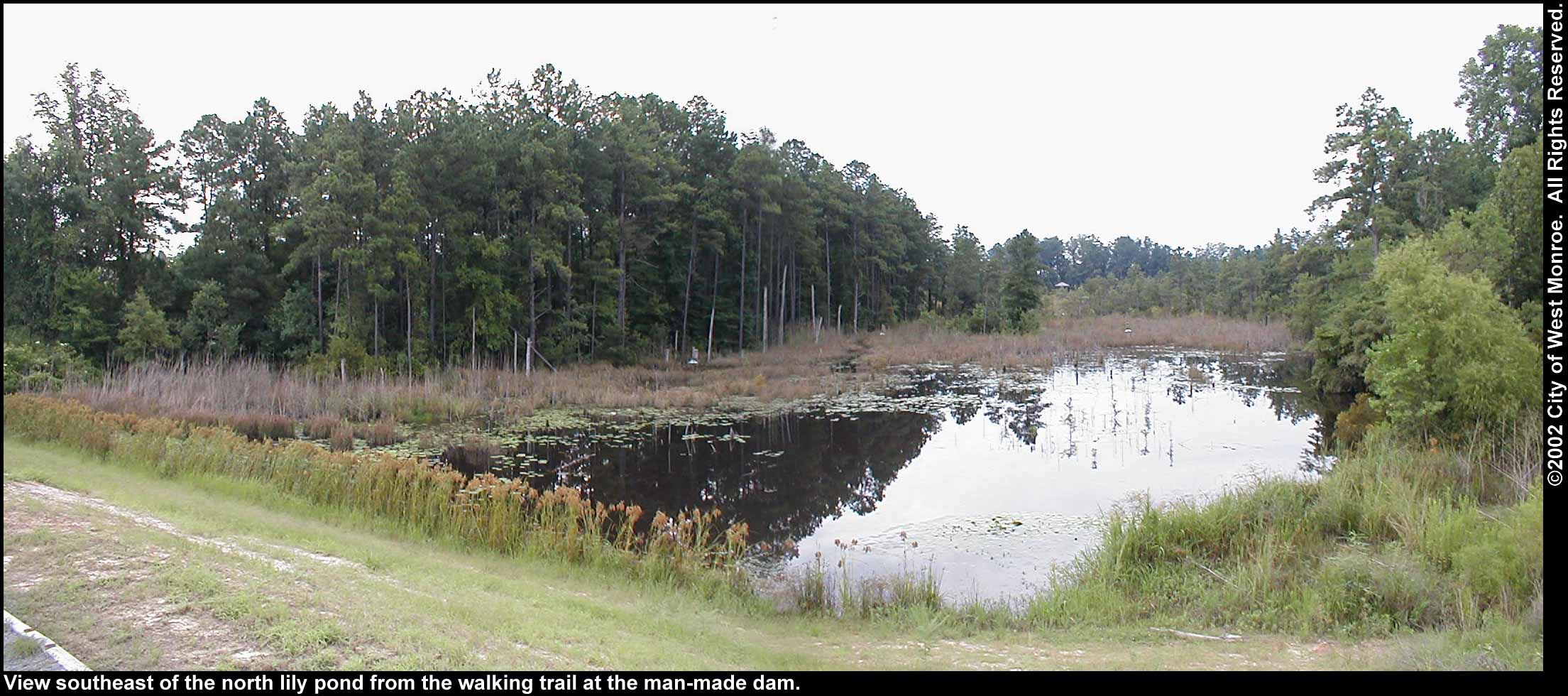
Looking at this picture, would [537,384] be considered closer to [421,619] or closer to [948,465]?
[948,465]

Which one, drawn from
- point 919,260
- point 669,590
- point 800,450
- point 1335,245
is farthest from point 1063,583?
point 919,260

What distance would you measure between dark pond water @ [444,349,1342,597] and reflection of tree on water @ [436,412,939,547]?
5 cm

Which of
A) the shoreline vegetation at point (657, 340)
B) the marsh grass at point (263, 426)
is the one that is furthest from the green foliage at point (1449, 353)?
the marsh grass at point (263, 426)

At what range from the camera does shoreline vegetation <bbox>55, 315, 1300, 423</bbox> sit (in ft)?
57.7

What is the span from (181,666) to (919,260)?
55.3 m

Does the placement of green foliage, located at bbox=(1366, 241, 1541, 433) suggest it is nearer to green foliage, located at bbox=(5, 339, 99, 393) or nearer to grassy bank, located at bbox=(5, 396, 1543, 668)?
grassy bank, located at bbox=(5, 396, 1543, 668)

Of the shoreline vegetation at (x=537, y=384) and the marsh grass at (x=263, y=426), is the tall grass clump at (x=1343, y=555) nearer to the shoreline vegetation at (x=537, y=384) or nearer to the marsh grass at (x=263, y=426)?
the shoreline vegetation at (x=537, y=384)

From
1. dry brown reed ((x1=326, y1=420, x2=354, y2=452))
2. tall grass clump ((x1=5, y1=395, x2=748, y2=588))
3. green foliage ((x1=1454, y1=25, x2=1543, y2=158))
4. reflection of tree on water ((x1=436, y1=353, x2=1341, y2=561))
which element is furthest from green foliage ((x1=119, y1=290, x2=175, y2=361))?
green foliage ((x1=1454, y1=25, x2=1543, y2=158))

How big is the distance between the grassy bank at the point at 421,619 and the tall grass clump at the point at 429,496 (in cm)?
33

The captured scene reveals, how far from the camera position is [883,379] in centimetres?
2684

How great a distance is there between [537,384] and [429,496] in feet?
45.5

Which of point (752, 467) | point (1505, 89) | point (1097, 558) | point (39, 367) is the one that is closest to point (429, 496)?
point (752, 467)
